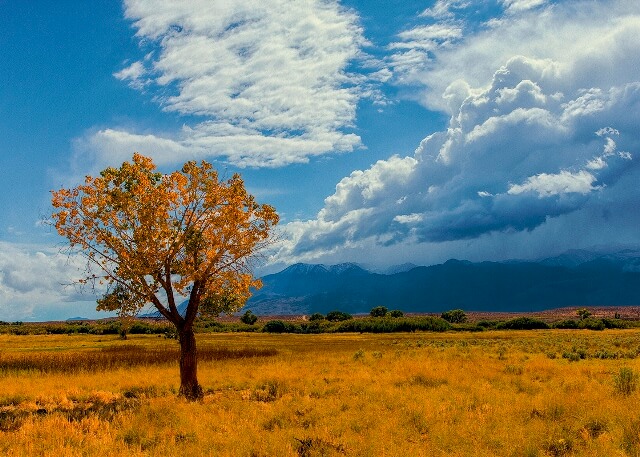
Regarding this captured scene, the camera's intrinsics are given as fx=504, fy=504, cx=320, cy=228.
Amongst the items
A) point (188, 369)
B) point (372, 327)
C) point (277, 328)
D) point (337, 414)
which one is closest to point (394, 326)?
point (372, 327)

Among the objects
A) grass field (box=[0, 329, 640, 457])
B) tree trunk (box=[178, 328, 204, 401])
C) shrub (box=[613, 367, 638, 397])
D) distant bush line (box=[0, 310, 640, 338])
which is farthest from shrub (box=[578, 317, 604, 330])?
tree trunk (box=[178, 328, 204, 401])

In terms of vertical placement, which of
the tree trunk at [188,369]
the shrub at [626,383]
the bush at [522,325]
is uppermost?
the tree trunk at [188,369]

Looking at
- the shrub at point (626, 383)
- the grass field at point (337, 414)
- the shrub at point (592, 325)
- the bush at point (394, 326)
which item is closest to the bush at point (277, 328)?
the bush at point (394, 326)

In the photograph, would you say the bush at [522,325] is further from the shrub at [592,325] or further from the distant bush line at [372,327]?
the shrub at [592,325]

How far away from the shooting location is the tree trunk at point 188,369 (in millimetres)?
25256

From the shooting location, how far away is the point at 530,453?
13.9 meters

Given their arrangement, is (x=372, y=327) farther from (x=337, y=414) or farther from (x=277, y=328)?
(x=337, y=414)

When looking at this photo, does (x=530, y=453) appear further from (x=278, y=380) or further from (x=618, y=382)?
(x=278, y=380)

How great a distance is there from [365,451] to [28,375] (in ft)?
105

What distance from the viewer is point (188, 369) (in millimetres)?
25453

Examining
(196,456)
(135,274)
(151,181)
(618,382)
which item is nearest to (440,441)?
(196,456)

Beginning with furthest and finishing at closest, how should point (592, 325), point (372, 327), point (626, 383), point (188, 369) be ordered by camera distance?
point (372, 327) < point (592, 325) < point (188, 369) < point (626, 383)

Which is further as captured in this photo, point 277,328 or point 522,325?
point 522,325

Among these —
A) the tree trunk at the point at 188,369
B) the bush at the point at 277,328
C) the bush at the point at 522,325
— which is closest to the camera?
the tree trunk at the point at 188,369
